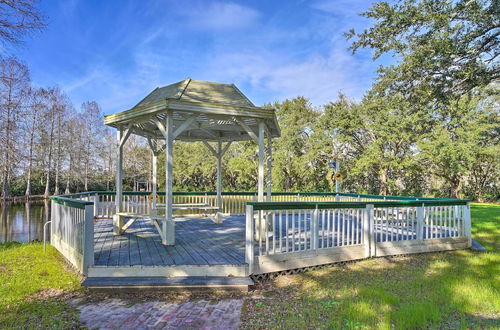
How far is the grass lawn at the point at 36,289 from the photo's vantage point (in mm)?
2896

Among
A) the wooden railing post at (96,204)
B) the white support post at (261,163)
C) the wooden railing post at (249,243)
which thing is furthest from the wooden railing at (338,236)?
the wooden railing post at (96,204)

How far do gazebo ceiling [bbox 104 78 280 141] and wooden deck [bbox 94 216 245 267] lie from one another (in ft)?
6.64

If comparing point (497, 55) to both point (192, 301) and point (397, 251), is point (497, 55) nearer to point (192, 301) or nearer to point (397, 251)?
point (397, 251)

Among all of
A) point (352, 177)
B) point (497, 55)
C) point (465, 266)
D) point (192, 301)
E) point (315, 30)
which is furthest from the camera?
point (352, 177)

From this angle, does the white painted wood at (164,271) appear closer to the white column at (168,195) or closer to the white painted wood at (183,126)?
the white column at (168,195)

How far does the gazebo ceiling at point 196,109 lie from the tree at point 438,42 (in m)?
2.72

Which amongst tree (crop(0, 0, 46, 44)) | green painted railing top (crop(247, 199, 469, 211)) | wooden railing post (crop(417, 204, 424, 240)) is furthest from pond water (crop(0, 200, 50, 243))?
wooden railing post (crop(417, 204, 424, 240))

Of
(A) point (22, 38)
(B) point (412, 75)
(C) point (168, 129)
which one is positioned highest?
(A) point (22, 38)

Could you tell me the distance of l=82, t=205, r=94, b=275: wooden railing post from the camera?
3926 mm

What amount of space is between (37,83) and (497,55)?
28.3 meters

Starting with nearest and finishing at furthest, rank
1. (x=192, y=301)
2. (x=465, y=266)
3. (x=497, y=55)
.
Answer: (x=192, y=301), (x=465, y=266), (x=497, y=55)

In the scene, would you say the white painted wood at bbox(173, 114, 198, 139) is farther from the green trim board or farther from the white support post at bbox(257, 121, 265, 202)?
the green trim board

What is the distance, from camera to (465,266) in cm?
495

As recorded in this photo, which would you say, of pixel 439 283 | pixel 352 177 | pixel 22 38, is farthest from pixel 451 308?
pixel 352 177
